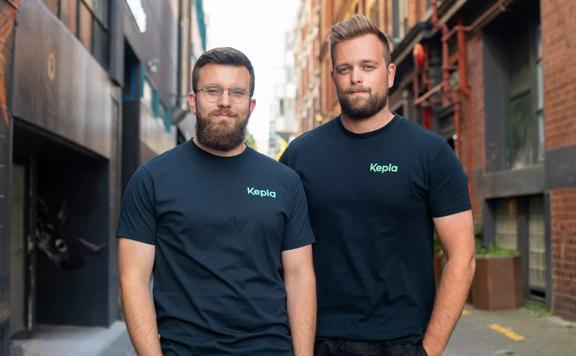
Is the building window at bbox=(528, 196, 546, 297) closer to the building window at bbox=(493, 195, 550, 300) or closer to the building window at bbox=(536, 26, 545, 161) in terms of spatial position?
the building window at bbox=(493, 195, 550, 300)

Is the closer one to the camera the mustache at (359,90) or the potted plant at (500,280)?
the mustache at (359,90)

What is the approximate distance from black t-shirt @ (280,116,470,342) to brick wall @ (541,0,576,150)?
712 cm

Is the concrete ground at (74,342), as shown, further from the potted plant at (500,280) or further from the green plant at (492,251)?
the green plant at (492,251)

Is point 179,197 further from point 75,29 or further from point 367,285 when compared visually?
point 75,29

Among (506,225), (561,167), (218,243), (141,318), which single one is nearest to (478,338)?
(561,167)

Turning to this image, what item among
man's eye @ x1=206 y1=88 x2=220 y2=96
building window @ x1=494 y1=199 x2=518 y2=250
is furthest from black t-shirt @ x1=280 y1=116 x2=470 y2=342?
building window @ x1=494 y1=199 x2=518 y2=250

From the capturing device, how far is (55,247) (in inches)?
429

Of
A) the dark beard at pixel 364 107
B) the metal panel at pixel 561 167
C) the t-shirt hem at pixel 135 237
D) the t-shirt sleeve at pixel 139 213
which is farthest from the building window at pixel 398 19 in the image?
the t-shirt hem at pixel 135 237

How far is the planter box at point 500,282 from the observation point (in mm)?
10797

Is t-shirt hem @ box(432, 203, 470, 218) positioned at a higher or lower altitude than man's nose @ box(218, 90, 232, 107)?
lower

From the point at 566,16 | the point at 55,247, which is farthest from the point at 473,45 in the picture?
the point at 55,247

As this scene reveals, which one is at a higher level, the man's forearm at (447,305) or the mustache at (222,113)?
the mustache at (222,113)

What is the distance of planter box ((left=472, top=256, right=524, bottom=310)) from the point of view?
10797 millimetres

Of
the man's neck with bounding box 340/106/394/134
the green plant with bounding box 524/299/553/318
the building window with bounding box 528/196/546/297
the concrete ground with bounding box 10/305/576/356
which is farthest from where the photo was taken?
the building window with bounding box 528/196/546/297
